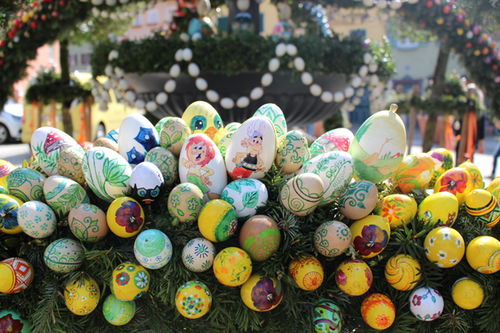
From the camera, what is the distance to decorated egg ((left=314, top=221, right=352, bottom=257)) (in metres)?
0.93

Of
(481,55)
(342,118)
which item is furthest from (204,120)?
(342,118)

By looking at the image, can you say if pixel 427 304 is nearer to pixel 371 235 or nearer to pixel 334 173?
pixel 371 235

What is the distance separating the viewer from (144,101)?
2.67m

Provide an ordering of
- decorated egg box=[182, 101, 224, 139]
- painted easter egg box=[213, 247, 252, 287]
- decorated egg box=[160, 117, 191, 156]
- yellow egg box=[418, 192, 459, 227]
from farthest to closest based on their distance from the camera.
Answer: decorated egg box=[182, 101, 224, 139]
decorated egg box=[160, 117, 191, 156]
yellow egg box=[418, 192, 459, 227]
painted easter egg box=[213, 247, 252, 287]

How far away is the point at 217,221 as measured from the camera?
0.94 metres

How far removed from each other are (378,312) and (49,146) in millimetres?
897

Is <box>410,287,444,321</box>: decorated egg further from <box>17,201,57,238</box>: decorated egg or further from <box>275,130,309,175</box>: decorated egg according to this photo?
<box>17,201,57,238</box>: decorated egg

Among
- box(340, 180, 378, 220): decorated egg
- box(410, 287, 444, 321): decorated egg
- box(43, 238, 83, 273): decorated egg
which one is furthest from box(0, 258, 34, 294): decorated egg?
box(410, 287, 444, 321): decorated egg

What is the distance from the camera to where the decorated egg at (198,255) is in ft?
3.08

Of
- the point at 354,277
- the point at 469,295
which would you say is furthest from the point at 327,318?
the point at 469,295

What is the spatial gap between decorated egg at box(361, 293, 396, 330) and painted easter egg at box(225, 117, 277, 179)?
379mm

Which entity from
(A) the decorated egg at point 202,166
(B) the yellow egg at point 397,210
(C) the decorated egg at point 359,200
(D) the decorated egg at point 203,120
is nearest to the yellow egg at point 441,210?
(B) the yellow egg at point 397,210

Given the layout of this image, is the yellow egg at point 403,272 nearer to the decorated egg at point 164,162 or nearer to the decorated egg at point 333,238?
the decorated egg at point 333,238

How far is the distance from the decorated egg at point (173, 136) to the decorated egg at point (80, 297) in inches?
14.7
